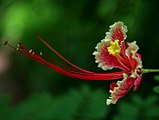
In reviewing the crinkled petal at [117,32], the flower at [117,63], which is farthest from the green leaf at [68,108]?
the crinkled petal at [117,32]

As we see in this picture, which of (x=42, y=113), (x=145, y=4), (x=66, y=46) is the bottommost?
(x=42, y=113)

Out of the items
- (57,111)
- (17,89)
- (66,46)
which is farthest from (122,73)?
(17,89)

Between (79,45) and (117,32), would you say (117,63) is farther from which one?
(79,45)

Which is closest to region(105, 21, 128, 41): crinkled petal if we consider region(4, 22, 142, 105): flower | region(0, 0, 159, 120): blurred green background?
region(4, 22, 142, 105): flower

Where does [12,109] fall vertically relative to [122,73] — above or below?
below

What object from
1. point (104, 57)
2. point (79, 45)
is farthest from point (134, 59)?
point (79, 45)

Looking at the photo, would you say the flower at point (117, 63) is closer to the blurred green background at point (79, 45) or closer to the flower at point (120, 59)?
the flower at point (120, 59)

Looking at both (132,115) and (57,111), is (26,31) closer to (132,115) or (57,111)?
(57,111)
